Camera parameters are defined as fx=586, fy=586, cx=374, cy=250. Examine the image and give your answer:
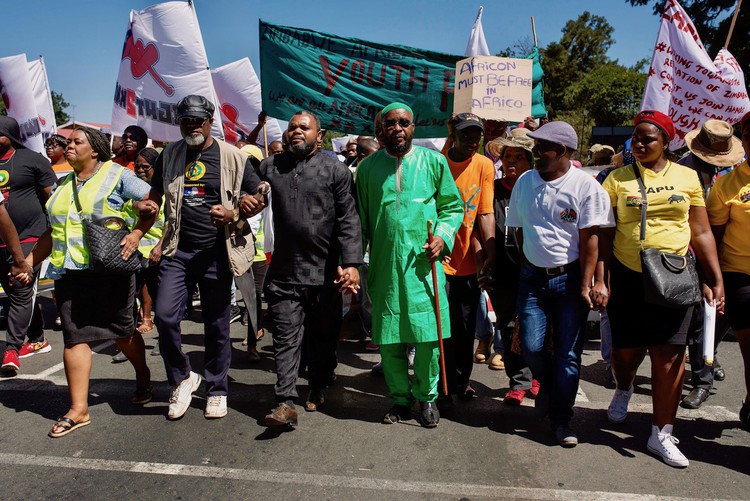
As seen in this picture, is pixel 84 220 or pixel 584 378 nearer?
pixel 84 220

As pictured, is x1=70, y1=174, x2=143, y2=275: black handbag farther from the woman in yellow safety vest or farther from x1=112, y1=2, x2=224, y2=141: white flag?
x1=112, y1=2, x2=224, y2=141: white flag

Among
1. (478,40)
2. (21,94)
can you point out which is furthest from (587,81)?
(21,94)

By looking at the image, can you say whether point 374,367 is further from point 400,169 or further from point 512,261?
point 400,169

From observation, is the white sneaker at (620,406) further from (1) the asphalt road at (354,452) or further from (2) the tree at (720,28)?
(2) the tree at (720,28)

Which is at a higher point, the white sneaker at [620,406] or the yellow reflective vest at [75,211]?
the yellow reflective vest at [75,211]

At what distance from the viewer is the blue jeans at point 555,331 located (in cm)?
348

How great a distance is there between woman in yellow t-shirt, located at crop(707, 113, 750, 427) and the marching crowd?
0.01 metres

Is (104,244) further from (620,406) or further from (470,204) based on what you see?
(620,406)

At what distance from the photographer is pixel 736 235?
3.49 m

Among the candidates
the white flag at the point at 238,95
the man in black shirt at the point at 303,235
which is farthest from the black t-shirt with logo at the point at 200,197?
the white flag at the point at 238,95

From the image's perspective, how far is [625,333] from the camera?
3490 millimetres

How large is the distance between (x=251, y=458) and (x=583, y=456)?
1.89 m

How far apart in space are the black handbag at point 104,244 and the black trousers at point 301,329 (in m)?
0.93

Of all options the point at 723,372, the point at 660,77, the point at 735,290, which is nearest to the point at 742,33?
the point at 660,77
